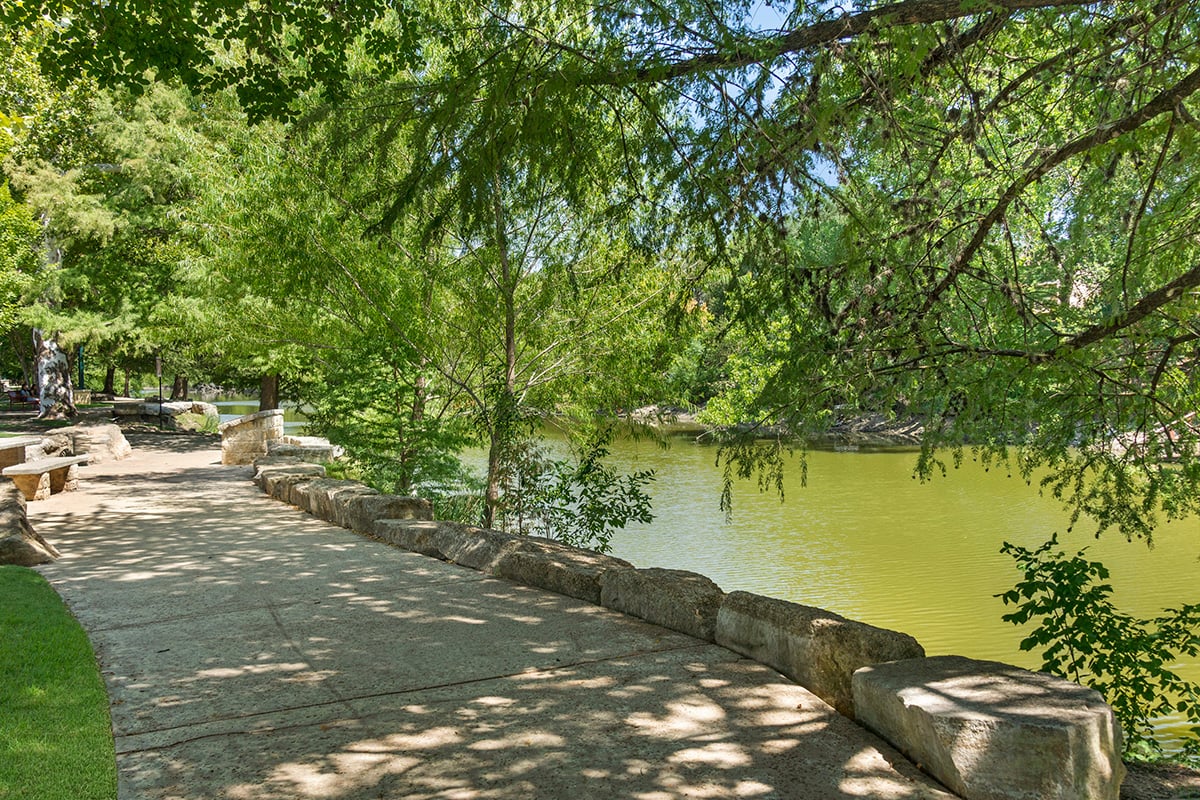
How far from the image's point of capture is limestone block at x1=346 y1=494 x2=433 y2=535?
8.94 metres

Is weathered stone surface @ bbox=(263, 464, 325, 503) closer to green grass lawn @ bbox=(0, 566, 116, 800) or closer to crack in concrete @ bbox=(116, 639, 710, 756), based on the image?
green grass lawn @ bbox=(0, 566, 116, 800)

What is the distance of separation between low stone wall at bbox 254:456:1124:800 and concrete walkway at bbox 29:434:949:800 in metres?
0.13

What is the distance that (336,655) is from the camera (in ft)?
15.4

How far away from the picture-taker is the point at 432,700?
13.1ft

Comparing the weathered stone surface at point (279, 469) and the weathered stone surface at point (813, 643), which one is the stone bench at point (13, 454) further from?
the weathered stone surface at point (813, 643)

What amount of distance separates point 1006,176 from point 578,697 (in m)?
4.71

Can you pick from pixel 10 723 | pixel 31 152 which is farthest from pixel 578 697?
pixel 31 152

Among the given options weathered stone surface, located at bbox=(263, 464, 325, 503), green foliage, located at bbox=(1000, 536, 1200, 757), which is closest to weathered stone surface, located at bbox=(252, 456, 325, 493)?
weathered stone surface, located at bbox=(263, 464, 325, 503)

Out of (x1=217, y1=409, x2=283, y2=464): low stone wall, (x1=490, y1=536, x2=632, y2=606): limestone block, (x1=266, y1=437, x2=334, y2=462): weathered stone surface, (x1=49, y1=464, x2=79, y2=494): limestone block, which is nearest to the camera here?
(x1=490, y1=536, x2=632, y2=606): limestone block

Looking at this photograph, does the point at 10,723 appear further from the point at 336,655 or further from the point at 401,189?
the point at 401,189

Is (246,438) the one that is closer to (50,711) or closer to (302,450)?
(302,450)

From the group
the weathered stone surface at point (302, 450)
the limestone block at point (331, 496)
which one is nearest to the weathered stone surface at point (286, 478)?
the limestone block at point (331, 496)

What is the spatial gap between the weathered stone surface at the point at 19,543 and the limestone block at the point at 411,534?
9.50 feet

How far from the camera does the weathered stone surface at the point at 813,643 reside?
12.6ft
